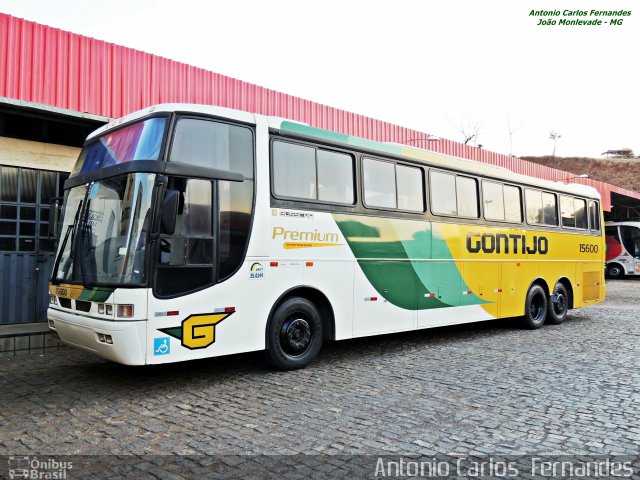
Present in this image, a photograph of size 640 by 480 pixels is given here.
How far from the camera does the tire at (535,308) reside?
1113 cm

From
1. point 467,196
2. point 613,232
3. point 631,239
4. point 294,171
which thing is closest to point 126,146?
point 294,171

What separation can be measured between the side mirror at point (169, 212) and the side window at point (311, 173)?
149 cm

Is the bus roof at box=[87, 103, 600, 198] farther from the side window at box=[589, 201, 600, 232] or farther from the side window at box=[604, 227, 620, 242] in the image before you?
the side window at box=[604, 227, 620, 242]

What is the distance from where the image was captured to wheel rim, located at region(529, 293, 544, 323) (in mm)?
11510

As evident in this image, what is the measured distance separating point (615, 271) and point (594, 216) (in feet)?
74.5

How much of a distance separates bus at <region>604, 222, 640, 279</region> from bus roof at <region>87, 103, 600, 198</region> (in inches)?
913

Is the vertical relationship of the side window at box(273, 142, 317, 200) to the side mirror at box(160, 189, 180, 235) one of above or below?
above

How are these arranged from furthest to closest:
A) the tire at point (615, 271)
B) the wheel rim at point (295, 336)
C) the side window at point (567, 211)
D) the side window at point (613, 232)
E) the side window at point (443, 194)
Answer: the tire at point (615, 271), the side window at point (613, 232), the side window at point (567, 211), the side window at point (443, 194), the wheel rim at point (295, 336)

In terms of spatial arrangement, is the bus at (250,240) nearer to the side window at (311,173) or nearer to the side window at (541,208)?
the side window at (311,173)

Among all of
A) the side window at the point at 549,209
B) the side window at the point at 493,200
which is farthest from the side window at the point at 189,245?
the side window at the point at 549,209

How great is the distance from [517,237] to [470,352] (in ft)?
11.3

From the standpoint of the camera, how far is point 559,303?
39.9ft

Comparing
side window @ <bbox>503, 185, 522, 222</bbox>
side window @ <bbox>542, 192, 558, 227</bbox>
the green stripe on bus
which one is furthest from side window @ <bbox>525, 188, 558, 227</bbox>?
the green stripe on bus

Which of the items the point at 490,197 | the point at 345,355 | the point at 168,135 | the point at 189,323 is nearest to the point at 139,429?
the point at 189,323
